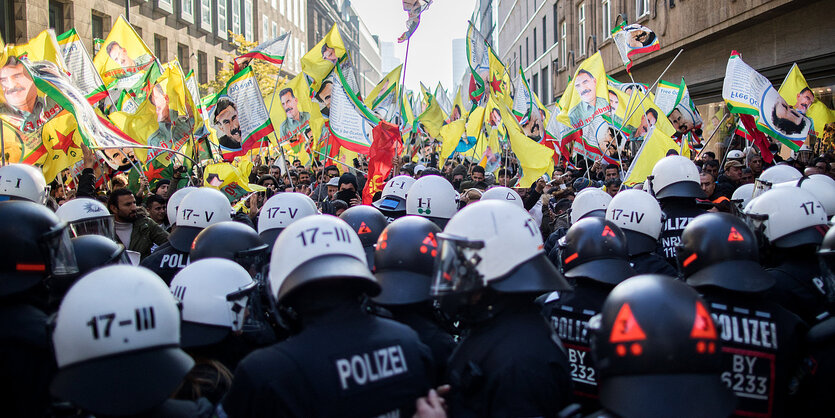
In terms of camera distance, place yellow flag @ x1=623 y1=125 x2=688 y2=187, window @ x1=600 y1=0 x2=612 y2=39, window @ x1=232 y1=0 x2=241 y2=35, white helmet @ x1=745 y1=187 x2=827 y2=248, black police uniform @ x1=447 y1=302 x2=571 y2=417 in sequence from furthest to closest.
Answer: window @ x1=232 y1=0 x2=241 y2=35
window @ x1=600 y1=0 x2=612 y2=39
yellow flag @ x1=623 y1=125 x2=688 y2=187
white helmet @ x1=745 y1=187 x2=827 y2=248
black police uniform @ x1=447 y1=302 x2=571 y2=417

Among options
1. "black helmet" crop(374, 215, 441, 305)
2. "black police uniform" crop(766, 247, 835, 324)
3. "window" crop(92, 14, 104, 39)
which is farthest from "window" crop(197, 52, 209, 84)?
"black police uniform" crop(766, 247, 835, 324)

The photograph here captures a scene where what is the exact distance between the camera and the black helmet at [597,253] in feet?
11.8

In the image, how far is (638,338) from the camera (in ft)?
6.89

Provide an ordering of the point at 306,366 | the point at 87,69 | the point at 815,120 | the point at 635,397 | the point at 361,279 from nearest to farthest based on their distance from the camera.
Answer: the point at 635,397 → the point at 306,366 → the point at 361,279 → the point at 87,69 → the point at 815,120

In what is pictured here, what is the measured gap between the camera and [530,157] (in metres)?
9.15

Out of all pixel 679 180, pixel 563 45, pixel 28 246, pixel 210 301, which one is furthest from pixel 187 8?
pixel 210 301

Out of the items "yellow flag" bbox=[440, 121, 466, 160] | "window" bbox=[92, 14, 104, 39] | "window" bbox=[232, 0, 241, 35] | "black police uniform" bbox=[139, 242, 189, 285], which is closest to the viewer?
"black police uniform" bbox=[139, 242, 189, 285]

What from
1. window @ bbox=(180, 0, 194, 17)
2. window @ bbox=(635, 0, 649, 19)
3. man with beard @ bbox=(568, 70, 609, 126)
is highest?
window @ bbox=(180, 0, 194, 17)

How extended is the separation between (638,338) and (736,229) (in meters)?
1.55

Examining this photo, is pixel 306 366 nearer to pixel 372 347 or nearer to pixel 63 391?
pixel 372 347

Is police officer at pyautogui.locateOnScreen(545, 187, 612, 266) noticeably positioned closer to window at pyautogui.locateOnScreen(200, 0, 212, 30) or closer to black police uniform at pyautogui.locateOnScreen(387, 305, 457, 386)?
black police uniform at pyautogui.locateOnScreen(387, 305, 457, 386)

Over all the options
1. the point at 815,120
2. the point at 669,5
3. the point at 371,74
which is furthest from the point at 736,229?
the point at 371,74

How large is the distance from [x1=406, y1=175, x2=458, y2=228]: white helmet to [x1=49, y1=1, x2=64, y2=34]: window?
22820 millimetres

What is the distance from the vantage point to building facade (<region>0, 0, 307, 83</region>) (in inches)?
848
